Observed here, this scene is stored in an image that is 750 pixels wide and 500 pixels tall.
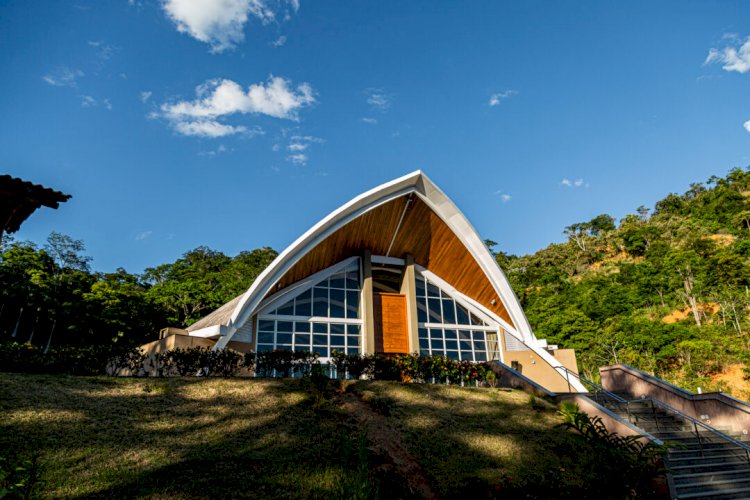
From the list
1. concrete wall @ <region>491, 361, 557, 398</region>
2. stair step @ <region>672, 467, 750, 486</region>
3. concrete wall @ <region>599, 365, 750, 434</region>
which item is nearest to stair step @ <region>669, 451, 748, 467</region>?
stair step @ <region>672, 467, 750, 486</region>

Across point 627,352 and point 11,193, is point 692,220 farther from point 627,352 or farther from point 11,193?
point 11,193

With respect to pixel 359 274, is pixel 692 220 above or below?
above

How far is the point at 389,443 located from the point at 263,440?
2327mm

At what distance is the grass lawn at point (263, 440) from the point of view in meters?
6.84

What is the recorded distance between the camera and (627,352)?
91.8 ft

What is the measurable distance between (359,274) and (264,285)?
14.4ft

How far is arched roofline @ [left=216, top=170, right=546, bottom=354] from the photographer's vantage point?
1560 centimetres

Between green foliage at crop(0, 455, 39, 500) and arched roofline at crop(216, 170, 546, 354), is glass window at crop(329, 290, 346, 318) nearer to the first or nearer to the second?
arched roofline at crop(216, 170, 546, 354)

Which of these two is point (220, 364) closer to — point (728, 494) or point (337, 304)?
point (337, 304)

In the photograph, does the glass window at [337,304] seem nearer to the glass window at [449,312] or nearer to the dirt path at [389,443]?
the glass window at [449,312]

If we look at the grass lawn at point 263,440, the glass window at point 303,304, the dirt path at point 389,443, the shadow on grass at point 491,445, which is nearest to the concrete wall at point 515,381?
the shadow on grass at point 491,445

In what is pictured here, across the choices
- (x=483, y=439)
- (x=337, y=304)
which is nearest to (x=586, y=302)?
(x=337, y=304)

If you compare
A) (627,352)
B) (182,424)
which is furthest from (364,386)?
(627,352)

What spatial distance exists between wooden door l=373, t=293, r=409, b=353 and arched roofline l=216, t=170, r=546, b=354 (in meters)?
3.40
